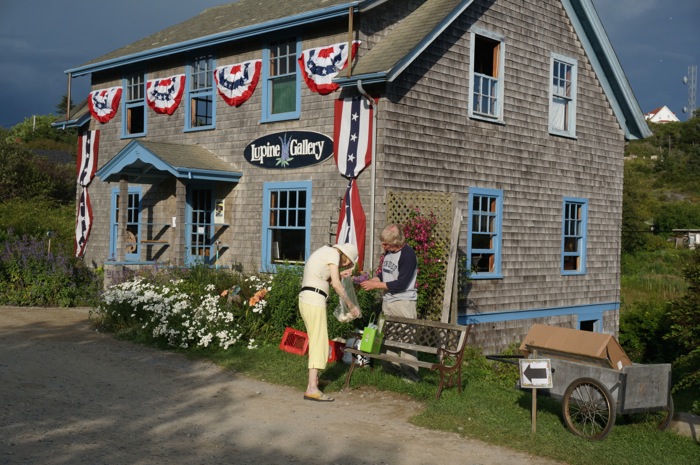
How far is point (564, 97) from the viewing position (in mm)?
18484

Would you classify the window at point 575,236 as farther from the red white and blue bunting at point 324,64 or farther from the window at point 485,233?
the red white and blue bunting at point 324,64

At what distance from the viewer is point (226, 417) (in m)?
8.62

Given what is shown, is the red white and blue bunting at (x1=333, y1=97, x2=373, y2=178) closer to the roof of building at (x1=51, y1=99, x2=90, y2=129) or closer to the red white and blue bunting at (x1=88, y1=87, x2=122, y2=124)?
the red white and blue bunting at (x1=88, y1=87, x2=122, y2=124)

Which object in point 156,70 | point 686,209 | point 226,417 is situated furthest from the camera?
point 686,209

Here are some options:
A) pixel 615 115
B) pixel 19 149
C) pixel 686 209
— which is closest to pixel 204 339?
pixel 615 115

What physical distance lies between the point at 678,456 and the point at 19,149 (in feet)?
109

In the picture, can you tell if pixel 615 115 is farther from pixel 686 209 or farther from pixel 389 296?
pixel 686 209

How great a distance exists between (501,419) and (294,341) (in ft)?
13.6

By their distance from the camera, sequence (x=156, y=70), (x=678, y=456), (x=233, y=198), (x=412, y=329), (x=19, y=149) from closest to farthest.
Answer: (x=678, y=456) → (x=412, y=329) → (x=233, y=198) → (x=156, y=70) → (x=19, y=149)


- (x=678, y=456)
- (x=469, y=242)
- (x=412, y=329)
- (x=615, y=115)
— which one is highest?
(x=615, y=115)

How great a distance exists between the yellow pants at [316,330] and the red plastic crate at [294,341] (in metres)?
2.41

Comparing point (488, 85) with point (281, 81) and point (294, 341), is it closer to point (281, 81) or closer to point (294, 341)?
point (281, 81)

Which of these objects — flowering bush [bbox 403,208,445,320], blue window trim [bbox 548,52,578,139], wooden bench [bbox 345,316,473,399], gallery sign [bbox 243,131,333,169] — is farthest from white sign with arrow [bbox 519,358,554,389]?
blue window trim [bbox 548,52,578,139]

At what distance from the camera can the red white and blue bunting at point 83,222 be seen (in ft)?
69.1
